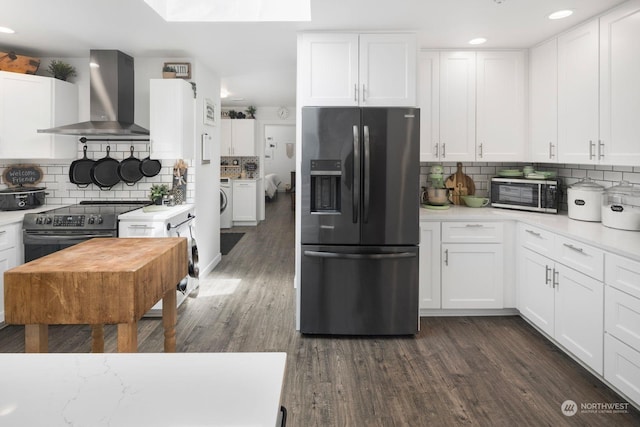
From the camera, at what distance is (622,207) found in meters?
2.93

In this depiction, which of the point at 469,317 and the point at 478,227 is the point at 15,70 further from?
the point at 469,317

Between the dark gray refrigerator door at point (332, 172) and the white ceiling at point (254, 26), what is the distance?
2.33 ft

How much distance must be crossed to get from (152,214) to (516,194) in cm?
316

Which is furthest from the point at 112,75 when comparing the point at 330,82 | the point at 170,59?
the point at 330,82

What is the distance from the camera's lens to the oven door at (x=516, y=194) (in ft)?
12.4

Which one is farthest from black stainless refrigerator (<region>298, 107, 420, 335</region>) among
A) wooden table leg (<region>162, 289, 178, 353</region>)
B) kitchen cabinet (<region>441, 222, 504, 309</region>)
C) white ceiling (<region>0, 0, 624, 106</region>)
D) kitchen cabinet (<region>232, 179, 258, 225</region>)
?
kitchen cabinet (<region>232, 179, 258, 225</region>)

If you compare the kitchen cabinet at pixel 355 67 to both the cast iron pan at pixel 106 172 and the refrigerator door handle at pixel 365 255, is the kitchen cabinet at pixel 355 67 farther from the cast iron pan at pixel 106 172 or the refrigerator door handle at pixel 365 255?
the cast iron pan at pixel 106 172

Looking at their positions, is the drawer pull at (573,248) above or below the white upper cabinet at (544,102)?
below

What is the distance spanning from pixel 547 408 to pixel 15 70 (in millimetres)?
4936

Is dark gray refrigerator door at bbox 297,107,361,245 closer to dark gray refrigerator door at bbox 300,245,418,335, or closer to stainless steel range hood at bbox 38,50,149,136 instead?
dark gray refrigerator door at bbox 300,245,418,335

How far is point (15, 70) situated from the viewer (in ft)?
13.1

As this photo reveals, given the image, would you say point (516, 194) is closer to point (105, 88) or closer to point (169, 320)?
point (169, 320)

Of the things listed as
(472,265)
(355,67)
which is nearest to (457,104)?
(355,67)

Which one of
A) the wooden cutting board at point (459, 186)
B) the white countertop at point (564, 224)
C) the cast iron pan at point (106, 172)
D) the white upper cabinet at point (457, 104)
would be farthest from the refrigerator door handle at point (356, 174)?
the cast iron pan at point (106, 172)
